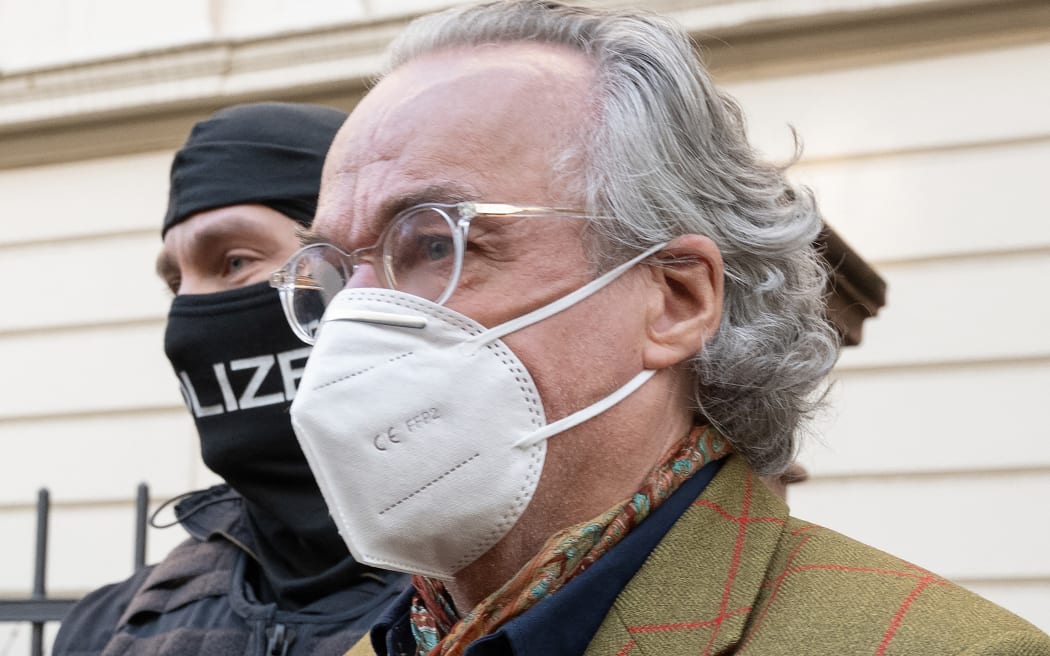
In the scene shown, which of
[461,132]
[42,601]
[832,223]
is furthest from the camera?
[832,223]

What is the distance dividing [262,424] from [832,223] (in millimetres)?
3375

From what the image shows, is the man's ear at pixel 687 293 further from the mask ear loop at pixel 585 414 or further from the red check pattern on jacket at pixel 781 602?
the red check pattern on jacket at pixel 781 602

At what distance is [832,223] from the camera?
5434 millimetres

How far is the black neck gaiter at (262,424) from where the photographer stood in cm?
269

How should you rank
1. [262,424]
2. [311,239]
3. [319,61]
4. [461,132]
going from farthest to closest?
[319,61] < [262,424] < [311,239] < [461,132]

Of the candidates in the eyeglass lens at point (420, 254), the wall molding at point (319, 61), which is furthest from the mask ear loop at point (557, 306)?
the wall molding at point (319, 61)

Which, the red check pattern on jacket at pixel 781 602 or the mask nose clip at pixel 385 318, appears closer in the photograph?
the red check pattern on jacket at pixel 781 602

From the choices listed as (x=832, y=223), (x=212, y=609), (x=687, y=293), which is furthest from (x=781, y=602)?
(x=832, y=223)

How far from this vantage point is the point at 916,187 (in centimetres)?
535

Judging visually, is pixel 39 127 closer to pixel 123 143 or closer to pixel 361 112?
pixel 123 143

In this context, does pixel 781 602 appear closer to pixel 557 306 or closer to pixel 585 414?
pixel 585 414

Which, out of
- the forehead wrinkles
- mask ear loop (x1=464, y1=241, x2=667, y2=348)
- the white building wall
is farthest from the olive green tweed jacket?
the white building wall

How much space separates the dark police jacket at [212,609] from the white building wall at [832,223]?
9.03ft

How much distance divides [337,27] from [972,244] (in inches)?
122
